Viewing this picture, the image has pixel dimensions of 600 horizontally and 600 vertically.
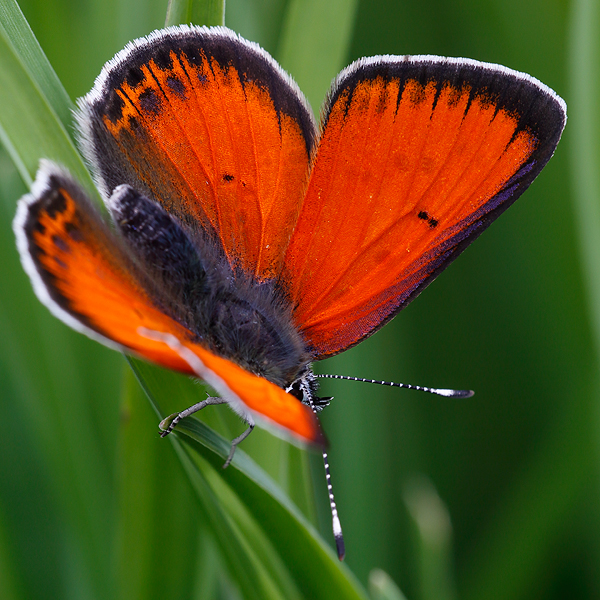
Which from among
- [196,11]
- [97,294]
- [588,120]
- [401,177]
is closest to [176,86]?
[196,11]

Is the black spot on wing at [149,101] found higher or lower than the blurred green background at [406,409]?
higher

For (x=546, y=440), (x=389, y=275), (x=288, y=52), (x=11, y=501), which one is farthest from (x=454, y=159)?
(x=11, y=501)

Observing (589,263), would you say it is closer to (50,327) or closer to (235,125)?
(235,125)

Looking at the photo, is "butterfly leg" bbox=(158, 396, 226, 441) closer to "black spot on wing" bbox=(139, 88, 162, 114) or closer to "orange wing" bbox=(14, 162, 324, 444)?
"orange wing" bbox=(14, 162, 324, 444)

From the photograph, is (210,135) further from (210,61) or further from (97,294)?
(97,294)

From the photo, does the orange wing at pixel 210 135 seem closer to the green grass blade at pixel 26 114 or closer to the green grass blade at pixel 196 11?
the green grass blade at pixel 196 11

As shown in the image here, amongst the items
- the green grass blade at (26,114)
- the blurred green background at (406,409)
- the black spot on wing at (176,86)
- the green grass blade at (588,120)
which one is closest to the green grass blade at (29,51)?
the green grass blade at (26,114)
